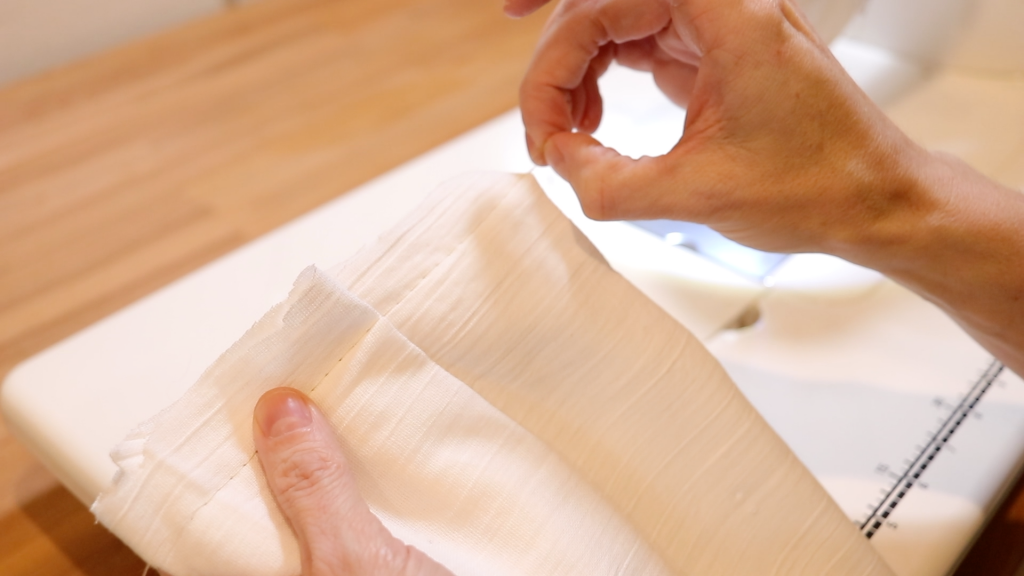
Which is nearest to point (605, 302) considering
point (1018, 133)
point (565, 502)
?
point (565, 502)

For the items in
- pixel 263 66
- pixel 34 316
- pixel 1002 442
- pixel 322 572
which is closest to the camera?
pixel 322 572

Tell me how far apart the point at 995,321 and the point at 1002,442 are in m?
0.07

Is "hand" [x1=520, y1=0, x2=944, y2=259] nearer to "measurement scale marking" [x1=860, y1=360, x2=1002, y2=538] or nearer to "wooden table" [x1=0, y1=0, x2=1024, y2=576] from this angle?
"measurement scale marking" [x1=860, y1=360, x2=1002, y2=538]

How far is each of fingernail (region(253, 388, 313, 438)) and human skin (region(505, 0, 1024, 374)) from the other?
0.16m

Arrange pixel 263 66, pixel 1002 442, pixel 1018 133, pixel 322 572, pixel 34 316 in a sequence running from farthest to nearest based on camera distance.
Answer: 1. pixel 263 66
2. pixel 1018 133
3. pixel 34 316
4. pixel 1002 442
5. pixel 322 572

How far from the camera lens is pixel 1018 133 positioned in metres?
0.63

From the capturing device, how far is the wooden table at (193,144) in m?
0.45

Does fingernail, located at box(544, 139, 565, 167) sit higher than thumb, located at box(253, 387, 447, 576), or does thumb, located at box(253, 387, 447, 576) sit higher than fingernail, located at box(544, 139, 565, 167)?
fingernail, located at box(544, 139, 565, 167)

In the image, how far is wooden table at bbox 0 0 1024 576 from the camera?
0.45 metres

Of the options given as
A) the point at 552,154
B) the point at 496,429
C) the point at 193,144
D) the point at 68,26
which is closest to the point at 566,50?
the point at 552,154

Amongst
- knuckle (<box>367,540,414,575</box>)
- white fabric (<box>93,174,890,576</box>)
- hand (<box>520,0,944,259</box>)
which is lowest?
knuckle (<box>367,540,414,575</box>)

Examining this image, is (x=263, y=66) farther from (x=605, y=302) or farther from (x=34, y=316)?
(x=605, y=302)

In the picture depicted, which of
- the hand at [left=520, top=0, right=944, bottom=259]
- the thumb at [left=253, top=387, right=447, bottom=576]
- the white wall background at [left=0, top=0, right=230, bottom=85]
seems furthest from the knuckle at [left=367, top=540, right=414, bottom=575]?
the white wall background at [left=0, top=0, right=230, bottom=85]

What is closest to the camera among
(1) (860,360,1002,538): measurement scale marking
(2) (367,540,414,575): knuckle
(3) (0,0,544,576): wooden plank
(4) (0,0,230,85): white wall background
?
(2) (367,540,414,575): knuckle
